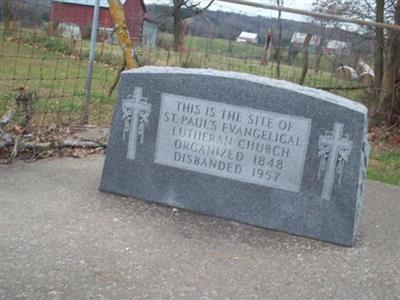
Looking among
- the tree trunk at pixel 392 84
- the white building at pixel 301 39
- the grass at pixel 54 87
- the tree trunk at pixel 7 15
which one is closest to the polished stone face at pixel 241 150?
the grass at pixel 54 87

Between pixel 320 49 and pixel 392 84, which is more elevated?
pixel 320 49

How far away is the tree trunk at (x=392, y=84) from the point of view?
8844 mm

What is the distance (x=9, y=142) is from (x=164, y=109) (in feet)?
4.95

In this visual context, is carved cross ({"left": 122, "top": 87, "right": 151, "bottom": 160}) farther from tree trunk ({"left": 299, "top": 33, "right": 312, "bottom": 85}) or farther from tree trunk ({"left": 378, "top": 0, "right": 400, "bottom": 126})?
tree trunk ({"left": 378, "top": 0, "right": 400, "bottom": 126})

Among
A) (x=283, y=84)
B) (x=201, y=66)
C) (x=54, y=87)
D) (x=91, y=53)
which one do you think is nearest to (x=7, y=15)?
(x=54, y=87)

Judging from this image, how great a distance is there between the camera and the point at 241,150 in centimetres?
423

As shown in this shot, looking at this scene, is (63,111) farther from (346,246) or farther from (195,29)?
(346,246)

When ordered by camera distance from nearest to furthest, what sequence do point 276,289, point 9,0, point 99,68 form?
point 276,289 → point 9,0 → point 99,68

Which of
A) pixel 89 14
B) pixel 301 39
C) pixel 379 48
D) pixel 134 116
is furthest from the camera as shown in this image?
pixel 89 14

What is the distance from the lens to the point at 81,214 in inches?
165

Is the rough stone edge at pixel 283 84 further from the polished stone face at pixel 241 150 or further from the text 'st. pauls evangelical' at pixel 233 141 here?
the text 'st. pauls evangelical' at pixel 233 141

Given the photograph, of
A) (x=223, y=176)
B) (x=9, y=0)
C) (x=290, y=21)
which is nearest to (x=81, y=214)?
(x=223, y=176)

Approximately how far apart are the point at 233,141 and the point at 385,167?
3558 millimetres

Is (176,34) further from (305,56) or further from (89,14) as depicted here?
(89,14)
